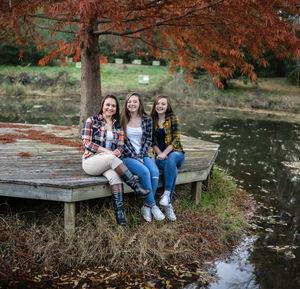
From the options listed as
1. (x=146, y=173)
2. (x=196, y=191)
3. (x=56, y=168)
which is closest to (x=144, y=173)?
(x=146, y=173)

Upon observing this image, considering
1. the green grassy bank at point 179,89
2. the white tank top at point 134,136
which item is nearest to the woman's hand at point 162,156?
the white tank top at point 134,136

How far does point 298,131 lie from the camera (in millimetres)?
13703

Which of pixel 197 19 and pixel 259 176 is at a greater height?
pixel 197 19

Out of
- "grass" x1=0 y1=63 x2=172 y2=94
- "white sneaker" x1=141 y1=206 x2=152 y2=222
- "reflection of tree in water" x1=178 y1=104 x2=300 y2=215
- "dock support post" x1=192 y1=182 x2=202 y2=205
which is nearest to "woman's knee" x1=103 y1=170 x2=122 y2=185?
"white sneaker" x1=141 y1=206 x2=152 y2=222

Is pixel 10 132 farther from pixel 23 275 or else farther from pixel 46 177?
pixel 23 275

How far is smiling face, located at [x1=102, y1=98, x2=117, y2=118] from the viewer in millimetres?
4094

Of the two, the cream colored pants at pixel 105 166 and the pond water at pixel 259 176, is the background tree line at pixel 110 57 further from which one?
the cream colored pants at pixel 105 166

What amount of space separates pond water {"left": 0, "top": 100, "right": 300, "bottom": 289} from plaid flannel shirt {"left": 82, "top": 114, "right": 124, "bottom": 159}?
182 cm

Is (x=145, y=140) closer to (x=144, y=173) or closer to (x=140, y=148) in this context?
(x=140, y=148)

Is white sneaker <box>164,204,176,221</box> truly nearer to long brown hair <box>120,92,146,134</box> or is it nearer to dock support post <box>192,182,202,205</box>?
dock support post <box>192,182,202,205</box>

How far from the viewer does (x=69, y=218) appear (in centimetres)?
371

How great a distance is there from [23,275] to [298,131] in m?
12.9

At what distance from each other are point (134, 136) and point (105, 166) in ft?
2.33

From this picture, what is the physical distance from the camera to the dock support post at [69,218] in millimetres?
3678
